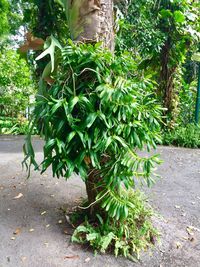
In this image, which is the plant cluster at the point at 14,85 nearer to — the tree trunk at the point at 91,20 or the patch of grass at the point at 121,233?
the tree trunk at the point at 91,20

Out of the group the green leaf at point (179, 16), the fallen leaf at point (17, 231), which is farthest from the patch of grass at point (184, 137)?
the fallen leaf at point (17, 231)

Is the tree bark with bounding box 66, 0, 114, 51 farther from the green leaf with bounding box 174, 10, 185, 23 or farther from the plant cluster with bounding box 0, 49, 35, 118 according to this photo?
the plant cluster with bounding box 0, 49, 35, 118

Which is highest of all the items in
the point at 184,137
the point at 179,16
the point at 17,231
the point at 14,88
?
the point at 179,16

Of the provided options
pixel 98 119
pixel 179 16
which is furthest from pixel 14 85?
pixel 98 119

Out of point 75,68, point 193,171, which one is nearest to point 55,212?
point 75,68

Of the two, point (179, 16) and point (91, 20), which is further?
point (179, 16)

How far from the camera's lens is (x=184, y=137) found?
5312 millimetres

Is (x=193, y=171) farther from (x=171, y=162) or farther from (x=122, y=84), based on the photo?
(x=122, y=84)

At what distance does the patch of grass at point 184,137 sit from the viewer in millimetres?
5270

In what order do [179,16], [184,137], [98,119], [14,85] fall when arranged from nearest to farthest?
[98,119] → [179,16] → [184,137] → [14,85]

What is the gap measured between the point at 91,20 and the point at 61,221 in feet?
5.54

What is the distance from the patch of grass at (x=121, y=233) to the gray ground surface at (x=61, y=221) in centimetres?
7

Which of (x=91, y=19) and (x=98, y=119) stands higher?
(x=91, y=19)

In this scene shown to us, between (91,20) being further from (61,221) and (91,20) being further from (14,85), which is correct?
(14,85)
